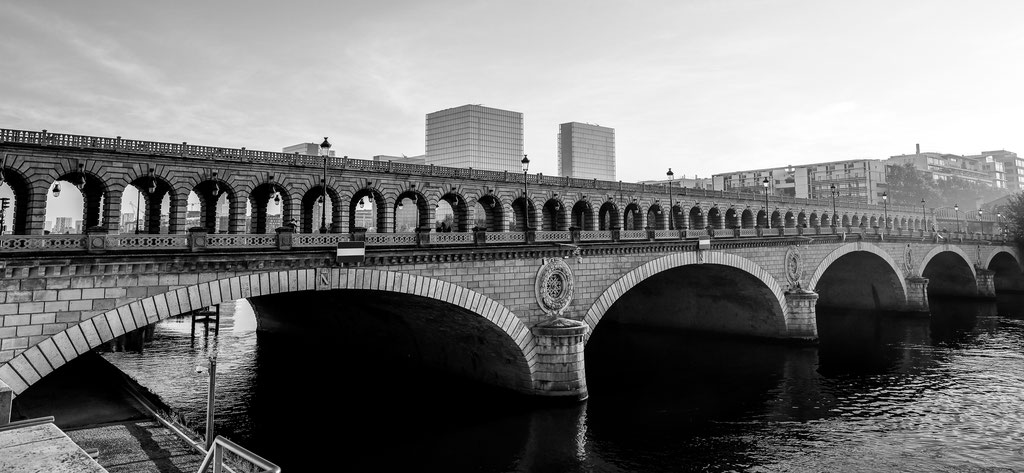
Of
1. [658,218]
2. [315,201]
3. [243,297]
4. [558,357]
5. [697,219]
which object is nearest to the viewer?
[243,297]

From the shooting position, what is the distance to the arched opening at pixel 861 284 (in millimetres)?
60969

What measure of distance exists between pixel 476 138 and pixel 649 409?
536ft

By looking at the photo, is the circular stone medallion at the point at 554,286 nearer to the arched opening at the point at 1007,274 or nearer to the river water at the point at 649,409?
the river water at the point at 649,409

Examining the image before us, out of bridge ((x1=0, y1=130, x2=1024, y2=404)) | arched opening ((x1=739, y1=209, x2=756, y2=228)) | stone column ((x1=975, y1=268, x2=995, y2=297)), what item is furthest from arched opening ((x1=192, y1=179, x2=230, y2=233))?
stone column ((x1=975, y1=268, x2=995, y2=297))

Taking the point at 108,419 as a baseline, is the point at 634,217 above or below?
above

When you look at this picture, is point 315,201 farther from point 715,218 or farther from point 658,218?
point 715,218

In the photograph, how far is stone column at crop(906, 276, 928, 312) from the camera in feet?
199

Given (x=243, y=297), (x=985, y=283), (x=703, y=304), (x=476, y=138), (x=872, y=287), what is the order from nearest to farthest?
(x=243, y=297)
(x=703, y=304)
(x=872, y=287)
(x=985, y=283)
(x=476, y=138)

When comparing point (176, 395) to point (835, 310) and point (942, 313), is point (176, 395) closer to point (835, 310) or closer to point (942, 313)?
point (835, 310)

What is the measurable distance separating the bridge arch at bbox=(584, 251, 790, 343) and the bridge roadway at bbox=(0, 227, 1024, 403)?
12 centimetres

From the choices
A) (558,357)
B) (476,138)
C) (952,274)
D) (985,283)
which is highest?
(476,138)

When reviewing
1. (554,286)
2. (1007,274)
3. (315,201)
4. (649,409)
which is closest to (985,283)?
(1007,274)

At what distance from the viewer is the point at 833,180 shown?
450 ft

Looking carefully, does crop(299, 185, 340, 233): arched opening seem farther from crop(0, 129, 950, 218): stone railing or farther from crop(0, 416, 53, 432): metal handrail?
crop(0, 416, 53, 432): metal handrail
